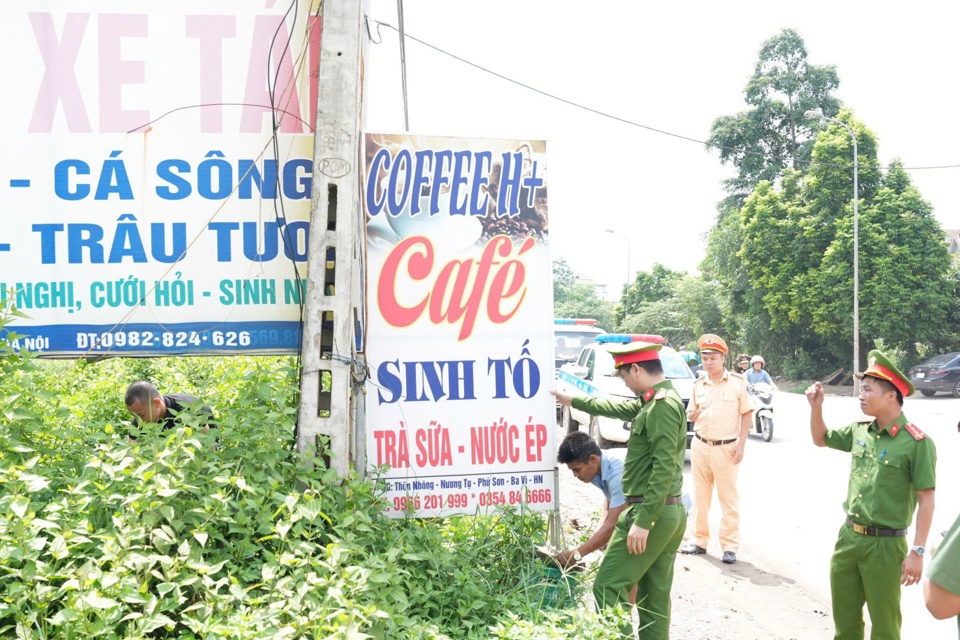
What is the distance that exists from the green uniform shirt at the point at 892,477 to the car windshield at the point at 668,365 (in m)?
7.48

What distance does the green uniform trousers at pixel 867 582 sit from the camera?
13.3 ft

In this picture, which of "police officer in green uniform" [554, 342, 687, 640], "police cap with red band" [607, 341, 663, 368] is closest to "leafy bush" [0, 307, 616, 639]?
"police officer in green uniform" [554, 342, 687, 640]

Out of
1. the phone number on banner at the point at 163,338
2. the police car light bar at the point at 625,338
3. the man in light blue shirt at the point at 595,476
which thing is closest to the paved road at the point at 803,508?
the man in light blue shirt at the point at 595,476

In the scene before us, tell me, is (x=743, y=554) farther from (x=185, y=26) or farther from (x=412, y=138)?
(x=185, y=26)

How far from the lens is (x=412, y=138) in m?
4.82

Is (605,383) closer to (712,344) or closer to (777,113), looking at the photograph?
(712,344)

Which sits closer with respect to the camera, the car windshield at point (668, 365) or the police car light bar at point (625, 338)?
the police car light bar at point (625, 338)

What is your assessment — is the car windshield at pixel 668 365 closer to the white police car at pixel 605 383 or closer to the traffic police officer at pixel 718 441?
the white police car at pixel 605 383

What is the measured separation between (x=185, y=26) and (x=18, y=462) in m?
2.69

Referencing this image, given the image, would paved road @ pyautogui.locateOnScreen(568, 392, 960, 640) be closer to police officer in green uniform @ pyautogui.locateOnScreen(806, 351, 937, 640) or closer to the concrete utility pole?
police officer in green uniform @ pyautogui.locateOnScreen(806, 351, 937, 640)

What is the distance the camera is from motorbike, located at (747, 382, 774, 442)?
Result: 1302 centimetres

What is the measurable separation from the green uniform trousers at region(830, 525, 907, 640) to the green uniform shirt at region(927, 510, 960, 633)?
186 centimetres

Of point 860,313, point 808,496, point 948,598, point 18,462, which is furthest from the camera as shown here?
point 860,313

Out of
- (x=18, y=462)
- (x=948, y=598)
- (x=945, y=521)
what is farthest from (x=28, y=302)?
(x=945, y=521)
